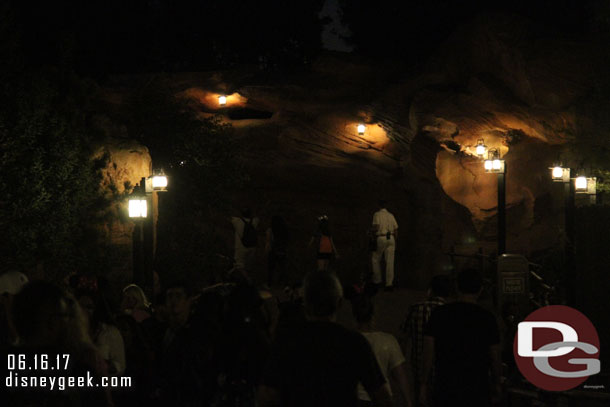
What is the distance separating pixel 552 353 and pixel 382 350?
2999 millimetres

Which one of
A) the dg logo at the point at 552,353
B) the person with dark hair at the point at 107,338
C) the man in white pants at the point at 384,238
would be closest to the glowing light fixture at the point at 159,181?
the man in white pants at the point at 384,238

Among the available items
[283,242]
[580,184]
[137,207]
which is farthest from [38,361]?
[580,184]

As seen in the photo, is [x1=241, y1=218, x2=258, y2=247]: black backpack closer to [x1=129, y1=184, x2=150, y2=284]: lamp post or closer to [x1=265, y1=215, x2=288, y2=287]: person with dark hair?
[x1=265, y1=215, x2=288, y2=287]: person with dark hair

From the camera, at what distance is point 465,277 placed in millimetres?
5391

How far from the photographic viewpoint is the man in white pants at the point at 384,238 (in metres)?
17.5

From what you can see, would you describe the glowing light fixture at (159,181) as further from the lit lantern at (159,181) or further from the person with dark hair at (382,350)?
the person with dark hair at (382,350)

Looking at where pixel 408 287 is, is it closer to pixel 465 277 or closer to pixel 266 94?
pixel 266 94

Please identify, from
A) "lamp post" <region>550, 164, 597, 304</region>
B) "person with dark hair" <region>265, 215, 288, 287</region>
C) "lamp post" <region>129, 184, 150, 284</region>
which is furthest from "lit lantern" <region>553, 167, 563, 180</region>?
"lamp post" <region>129, 184, 150, 284</region>

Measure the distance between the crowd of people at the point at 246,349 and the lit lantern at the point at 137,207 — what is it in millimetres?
6280

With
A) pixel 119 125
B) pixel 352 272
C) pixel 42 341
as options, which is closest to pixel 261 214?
pixel 352 272

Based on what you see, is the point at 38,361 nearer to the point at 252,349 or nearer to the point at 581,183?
the point at 252,349

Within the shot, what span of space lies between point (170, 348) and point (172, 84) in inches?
722

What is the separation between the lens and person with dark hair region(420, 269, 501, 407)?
16.4 feet

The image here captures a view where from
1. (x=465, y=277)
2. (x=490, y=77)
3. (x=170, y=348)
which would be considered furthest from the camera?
(x=490, y=77)
